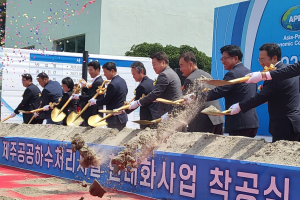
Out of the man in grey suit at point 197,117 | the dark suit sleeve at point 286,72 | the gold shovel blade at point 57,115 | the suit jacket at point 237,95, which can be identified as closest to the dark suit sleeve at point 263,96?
the dark suit sleeve at point 286,72

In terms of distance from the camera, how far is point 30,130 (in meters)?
6.44

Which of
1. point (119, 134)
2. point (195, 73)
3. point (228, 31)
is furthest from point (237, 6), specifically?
point (119, 134)

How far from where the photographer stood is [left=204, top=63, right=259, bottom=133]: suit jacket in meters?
4.02

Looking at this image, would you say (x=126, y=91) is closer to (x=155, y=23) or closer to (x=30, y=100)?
(x=30, y=100)

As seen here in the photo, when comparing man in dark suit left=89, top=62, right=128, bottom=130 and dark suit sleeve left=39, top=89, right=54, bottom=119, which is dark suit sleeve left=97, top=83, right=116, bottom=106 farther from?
dark suit sleeve left=39, top=89, right=54, bottom=119

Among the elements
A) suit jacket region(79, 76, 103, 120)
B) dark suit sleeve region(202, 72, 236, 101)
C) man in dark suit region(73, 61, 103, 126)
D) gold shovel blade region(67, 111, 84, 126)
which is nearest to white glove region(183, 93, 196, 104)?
dark suit sleeve region(202, 72, 236, 101)

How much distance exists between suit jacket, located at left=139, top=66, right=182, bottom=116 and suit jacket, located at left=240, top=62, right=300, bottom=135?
4.75 ft

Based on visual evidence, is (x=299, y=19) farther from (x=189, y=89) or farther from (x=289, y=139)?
(x=289, y=139)

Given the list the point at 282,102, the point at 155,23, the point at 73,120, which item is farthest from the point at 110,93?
the point at 155,23

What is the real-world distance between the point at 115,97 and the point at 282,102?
2.78m

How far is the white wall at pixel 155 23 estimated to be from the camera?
1656 cm

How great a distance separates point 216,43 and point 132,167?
14.6 feet

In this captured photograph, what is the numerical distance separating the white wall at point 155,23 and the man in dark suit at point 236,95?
1242cm

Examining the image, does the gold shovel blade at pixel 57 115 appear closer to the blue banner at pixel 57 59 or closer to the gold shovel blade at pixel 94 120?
the gold shovel blade at pixel 94 120
